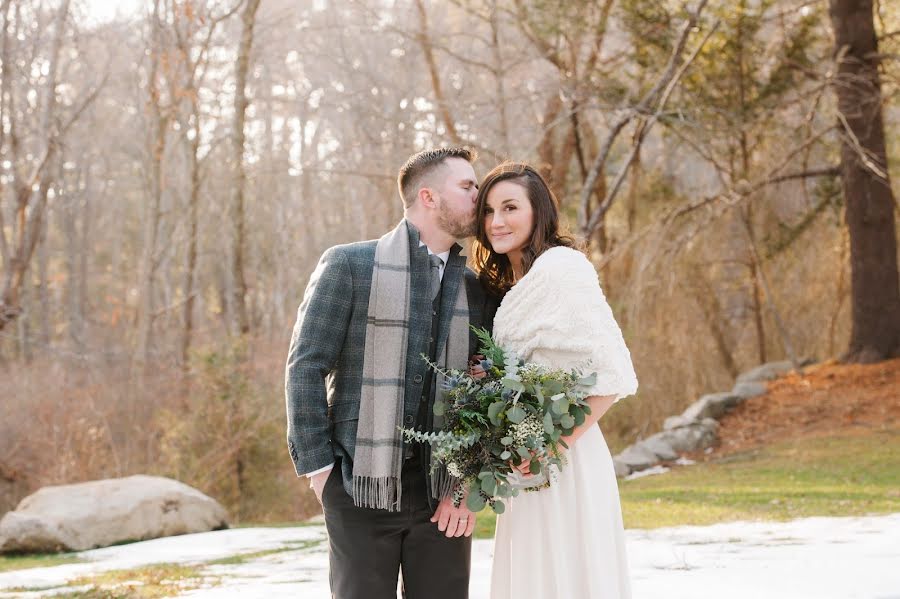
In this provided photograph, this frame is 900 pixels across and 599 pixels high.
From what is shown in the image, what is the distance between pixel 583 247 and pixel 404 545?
118 centimetres

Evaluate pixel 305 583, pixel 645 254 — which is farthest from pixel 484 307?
pixel 645 254

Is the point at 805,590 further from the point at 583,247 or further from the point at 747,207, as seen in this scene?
the point at 747,207

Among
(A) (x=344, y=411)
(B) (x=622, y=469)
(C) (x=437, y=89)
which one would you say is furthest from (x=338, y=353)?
(C) (x=437, y=89)

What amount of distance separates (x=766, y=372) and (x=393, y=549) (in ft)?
42.9

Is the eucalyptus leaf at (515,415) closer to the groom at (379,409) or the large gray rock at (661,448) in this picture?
the groom at (379,409)

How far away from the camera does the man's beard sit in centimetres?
328

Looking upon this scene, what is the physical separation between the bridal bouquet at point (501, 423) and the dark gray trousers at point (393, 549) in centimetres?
19

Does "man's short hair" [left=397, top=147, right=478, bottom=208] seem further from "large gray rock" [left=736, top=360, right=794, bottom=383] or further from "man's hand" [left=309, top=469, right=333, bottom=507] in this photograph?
"large gray rock" [left=736, top=360, right=794, bottom=383]

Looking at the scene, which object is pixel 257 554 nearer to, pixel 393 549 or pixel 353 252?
pixel 393 549

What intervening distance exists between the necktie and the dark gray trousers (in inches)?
21.8

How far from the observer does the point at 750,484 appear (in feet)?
31.8

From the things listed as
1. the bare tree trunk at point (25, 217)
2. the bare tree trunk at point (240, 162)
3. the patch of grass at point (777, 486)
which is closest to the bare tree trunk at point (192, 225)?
the bare tree trunk at point (240, 162)

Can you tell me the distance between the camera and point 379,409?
299cm

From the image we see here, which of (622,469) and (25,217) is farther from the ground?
(25,217)
